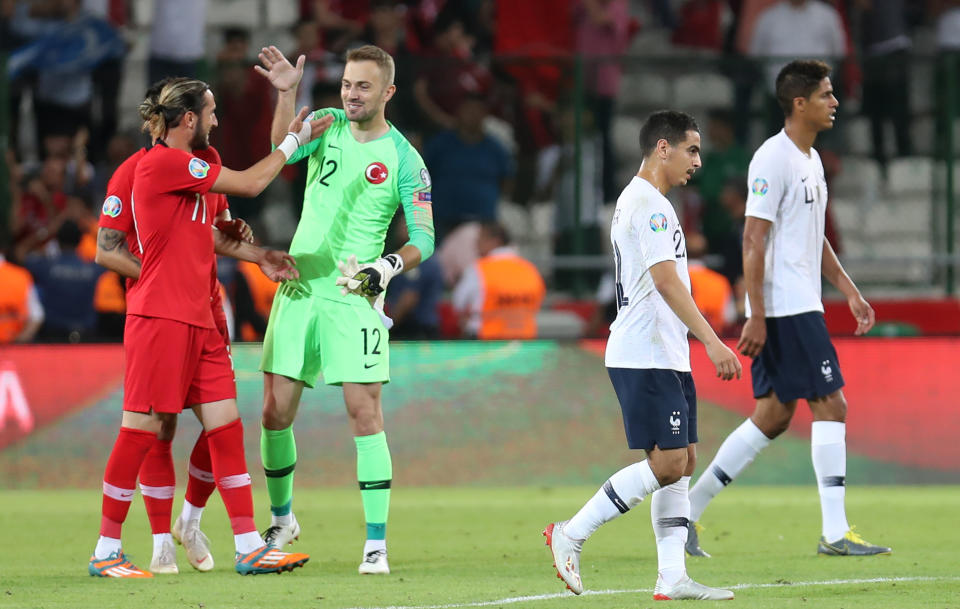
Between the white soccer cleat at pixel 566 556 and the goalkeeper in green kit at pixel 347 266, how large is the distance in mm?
1187

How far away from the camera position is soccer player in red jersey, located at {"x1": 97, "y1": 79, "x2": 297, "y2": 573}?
265 inches

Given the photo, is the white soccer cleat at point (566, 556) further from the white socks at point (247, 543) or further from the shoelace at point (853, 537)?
A: the shoelace at point (853, 537)

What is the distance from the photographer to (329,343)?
23.1 ft

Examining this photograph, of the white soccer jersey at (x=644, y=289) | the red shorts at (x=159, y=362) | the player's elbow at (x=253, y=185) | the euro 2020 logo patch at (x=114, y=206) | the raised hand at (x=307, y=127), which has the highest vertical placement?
the raised hand at (x=307, y=127)

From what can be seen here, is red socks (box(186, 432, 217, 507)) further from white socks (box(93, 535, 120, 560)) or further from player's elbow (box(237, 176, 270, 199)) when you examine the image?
player's elbow (box(237, 176, 270, 199))

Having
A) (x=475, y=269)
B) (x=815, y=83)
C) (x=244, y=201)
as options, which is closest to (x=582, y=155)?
(x=475, y=269)

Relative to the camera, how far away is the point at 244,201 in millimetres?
11961

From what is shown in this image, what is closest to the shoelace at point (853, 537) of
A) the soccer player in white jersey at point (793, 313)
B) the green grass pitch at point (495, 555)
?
the soccer player in white jersey at point (793, 313)

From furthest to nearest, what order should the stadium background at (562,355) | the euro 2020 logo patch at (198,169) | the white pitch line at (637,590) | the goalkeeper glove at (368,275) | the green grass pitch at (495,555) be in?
the stadium background at (562,355) → the goalkeeper glove at (368,275) → the euro 2020 logo patch at (198,169) → the green grass pitch at (495,555) → the white pitch line at (637,590)

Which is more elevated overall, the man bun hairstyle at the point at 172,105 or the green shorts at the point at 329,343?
the man bun hairstyle at the point at 172,105

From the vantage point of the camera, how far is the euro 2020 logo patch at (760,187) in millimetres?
7379

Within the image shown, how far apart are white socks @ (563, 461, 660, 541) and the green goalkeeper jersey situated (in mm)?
1658

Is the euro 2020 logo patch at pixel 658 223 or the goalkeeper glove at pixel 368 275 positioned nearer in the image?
the euro 2020 logo patch at pixel 658 223

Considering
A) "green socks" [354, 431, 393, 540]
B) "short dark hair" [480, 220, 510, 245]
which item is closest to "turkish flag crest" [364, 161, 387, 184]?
"green socks" [354, 431, 393, 540]
